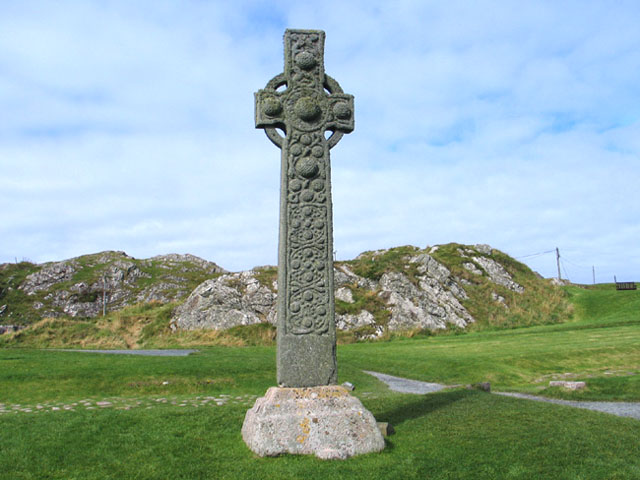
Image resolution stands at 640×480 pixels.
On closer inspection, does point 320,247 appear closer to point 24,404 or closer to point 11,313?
point 24,404

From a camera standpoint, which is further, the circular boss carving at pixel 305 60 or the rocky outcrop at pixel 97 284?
the rocky outcrop at pixel 97 284

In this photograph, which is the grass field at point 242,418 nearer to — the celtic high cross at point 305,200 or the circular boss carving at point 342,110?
the celtic high cross at point 305,200

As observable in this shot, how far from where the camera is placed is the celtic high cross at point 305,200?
21.8 feet

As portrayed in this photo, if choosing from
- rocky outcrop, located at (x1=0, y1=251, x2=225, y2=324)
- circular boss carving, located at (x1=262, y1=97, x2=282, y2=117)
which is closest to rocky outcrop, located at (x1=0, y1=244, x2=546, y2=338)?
rocky outcrop, located at (x1=0, y1=251, x2=225, y2=324)

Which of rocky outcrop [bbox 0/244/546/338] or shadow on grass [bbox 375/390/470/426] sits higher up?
rocky outcrop [bbox 0/244/546/338]

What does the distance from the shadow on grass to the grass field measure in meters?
0.03

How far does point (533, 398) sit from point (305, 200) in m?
8.70

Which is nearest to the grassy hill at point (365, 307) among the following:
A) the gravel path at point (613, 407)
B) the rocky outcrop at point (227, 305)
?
the rocky outcrop at point (227, 305)

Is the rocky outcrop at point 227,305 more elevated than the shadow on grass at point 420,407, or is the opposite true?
the rocky outcrop at point 227,305

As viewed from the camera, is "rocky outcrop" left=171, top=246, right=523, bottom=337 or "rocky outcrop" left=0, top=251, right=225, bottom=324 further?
"rocky outcrop" left=0, top=251, right=225, bottom=324

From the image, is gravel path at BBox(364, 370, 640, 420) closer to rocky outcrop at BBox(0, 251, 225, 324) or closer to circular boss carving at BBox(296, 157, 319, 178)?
circular boss carving at BBox(296, 157, 319, 178)

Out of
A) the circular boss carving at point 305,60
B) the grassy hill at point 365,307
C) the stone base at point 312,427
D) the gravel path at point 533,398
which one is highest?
the circular boss carving at point 305,60

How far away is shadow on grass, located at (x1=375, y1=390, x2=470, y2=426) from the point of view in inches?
313

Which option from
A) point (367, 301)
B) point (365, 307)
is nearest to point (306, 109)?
point (365, 307)
